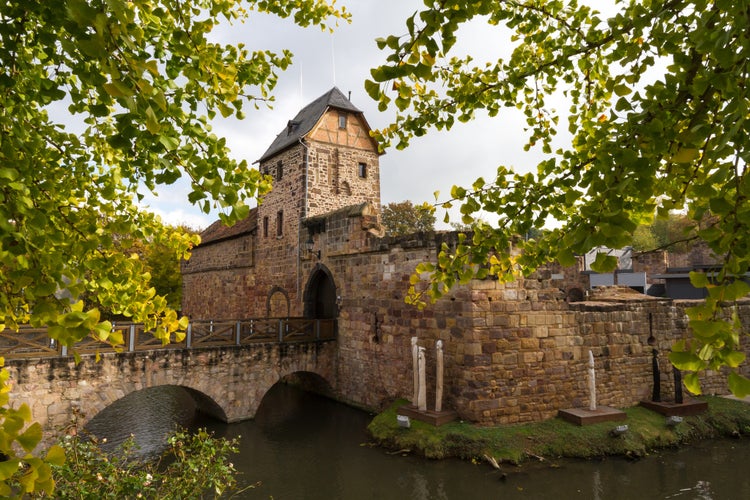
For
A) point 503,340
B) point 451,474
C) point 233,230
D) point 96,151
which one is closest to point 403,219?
point 233,230

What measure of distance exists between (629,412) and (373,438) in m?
6.06

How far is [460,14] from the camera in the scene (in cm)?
182

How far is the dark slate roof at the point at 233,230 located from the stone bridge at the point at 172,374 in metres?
7.16

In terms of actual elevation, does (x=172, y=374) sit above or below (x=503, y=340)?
below

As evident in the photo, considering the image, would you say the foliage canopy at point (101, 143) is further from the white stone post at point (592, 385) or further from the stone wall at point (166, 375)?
the white stone post at point (592, 385)

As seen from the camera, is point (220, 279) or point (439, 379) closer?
point (439, 379)

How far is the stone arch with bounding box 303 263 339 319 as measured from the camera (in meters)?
16.0

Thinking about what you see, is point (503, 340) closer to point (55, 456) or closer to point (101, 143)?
point (101, 143)

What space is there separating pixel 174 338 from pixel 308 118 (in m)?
11.1

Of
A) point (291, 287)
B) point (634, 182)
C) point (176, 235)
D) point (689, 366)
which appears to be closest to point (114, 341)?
point (689, 366)

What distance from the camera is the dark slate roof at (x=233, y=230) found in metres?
20.3

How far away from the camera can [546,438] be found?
939 cm

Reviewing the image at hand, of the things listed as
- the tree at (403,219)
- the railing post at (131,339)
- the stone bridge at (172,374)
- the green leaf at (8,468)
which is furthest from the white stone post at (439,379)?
the tree at (403,219)

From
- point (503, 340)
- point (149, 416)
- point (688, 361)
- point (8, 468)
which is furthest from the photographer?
point (149, 416)
